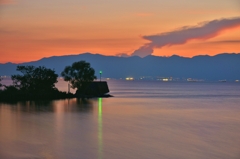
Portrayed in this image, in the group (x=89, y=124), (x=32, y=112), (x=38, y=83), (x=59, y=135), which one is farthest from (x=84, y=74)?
(x=59, y=135)

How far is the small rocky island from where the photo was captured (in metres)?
46.2

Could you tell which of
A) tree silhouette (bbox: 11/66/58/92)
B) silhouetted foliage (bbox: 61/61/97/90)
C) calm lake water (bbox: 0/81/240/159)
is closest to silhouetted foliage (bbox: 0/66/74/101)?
tree silhouette (bbox: 11/66/58/92)

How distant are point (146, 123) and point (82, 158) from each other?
11747 mm

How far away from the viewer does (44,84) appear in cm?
4806

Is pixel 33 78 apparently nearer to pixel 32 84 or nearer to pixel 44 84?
pixel 32 84

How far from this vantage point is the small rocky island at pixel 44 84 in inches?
1817

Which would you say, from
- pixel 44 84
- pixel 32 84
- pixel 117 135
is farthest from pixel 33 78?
pixel 117 135

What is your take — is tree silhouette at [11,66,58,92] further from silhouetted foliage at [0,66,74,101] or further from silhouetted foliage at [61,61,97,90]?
silhouetted foliage at [61,61,97,90]

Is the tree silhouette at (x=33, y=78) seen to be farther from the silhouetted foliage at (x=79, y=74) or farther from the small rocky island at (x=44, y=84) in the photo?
the silhouetted foliage at (x=79, y=74)

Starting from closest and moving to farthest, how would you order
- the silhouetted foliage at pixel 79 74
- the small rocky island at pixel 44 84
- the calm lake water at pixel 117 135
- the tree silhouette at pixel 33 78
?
the calm lake water at pixel 117 135
the small rocky island at pixel 44 84
the tree silhouette at pixel 33 78
the silhouetted foliage at pixel 79 74

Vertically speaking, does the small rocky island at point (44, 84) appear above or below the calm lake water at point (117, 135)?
above

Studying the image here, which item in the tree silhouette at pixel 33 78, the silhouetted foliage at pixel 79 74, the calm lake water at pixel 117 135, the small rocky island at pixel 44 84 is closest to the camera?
the calm lake water at pixel 117 135

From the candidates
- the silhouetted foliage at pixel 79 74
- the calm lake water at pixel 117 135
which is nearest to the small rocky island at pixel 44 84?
the silhouetted foliage at pixel 79 74

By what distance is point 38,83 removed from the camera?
47.4 meters
